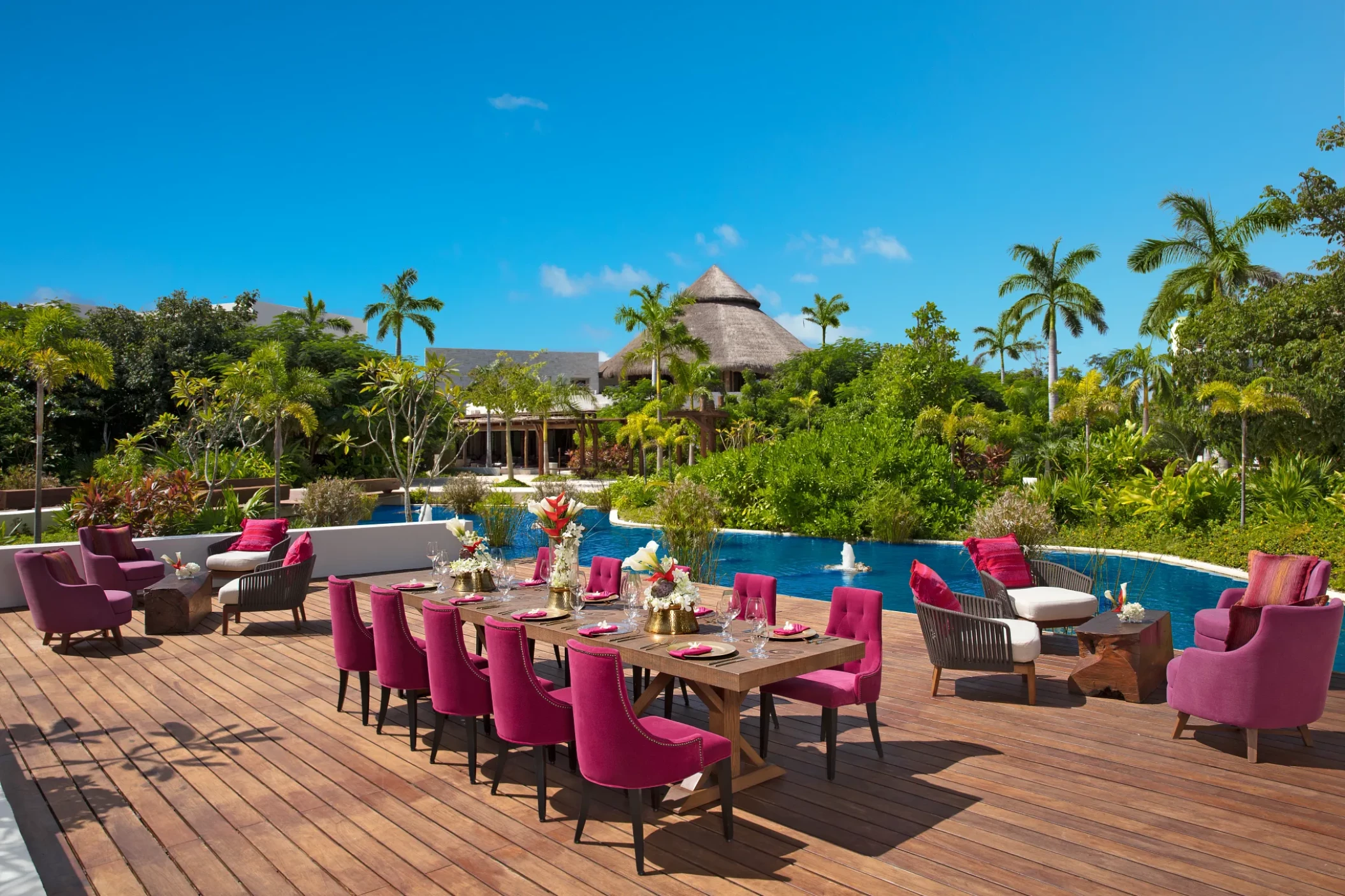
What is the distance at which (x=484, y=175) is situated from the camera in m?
26.2

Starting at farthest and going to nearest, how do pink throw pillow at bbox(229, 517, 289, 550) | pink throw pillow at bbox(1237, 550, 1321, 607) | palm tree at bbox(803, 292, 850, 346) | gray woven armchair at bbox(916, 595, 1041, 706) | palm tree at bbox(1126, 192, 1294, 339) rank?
palm tree at bbox(803, 292, 850, 346) → palm tree at bbox(1126, 192, 1294, 339) → pink throw pillow at bbox(229, 517, 289, 550) → pink throw pillow at bbox(1237, 550, 1321, 607) → gray woven armchair at bbox(916, 595, 1041, 706)

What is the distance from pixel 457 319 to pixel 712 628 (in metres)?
32.6

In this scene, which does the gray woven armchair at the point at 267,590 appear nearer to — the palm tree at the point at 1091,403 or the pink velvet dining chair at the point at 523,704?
the pink velvet dining chair at the point at 523,704

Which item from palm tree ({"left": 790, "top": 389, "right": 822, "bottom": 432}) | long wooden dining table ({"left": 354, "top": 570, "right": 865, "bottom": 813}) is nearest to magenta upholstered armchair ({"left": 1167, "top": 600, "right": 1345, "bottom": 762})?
long wooden dining table ({"left": 354, "top": 570, "right": 865, "bottom": 813})

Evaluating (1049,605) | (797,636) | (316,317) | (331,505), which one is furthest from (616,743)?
(316,317)

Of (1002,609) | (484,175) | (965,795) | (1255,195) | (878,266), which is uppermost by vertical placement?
(484,175)

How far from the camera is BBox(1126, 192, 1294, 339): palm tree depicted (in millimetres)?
20047

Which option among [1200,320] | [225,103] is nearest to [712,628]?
[1200,320]

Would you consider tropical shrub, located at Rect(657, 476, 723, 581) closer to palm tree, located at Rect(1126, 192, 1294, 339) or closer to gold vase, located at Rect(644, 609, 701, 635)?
gold vase, located at Rect(644, 609, 701, 635)

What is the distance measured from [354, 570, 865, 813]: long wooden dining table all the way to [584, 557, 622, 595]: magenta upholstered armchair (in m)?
1.65

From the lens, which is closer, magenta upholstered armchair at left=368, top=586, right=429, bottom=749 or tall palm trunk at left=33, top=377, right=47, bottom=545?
magenta upholstered armchair at left=368, top=586, right=429, bottom=749

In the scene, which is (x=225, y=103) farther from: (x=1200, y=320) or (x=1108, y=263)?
(x=1108, y=263)

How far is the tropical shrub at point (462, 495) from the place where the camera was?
18.3 m

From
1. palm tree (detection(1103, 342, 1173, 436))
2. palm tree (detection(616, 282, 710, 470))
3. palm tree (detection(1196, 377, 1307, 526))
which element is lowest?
palm tree (detection(1196, 377, 1307, 526))
